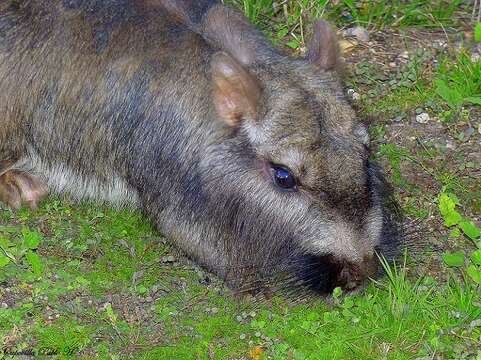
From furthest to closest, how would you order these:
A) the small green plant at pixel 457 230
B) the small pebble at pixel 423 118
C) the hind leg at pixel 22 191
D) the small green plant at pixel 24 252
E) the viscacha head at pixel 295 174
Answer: the small pebble at pixel 423 118 → the hind leg at pixel 22 191 → the small green plant at pixel 24 252 → the small green plant at pixel 457 230 → the viscacha head at pixel 295 174

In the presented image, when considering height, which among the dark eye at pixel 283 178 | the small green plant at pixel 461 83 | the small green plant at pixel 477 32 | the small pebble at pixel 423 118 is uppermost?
the dark eye at pixel 283 178

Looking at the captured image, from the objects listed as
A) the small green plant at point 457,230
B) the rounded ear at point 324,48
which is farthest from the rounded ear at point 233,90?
the small green plant at point 457,230

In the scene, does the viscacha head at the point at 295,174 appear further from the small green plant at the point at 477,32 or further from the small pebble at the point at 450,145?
the small green plant at the point at 477,32

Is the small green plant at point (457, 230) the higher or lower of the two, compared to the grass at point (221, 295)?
higher

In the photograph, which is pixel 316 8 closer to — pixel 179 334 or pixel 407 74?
pixel 407 74

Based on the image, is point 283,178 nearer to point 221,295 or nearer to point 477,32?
point 221,295

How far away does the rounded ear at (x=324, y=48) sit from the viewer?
197 inches

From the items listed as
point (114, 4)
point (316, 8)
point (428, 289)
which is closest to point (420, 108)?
point (316, 8)

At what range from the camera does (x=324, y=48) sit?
16.4 feet

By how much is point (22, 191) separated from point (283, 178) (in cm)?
173

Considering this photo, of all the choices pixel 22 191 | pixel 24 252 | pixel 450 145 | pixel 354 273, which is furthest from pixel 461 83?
pixel 24 252

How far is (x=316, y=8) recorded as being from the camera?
6805mm

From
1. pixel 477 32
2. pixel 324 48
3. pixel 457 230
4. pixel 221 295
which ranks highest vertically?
pixel 324 48

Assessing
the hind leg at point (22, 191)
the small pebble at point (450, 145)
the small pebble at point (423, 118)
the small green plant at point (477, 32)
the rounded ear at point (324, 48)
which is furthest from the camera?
the small green plant at point (477, 32)
